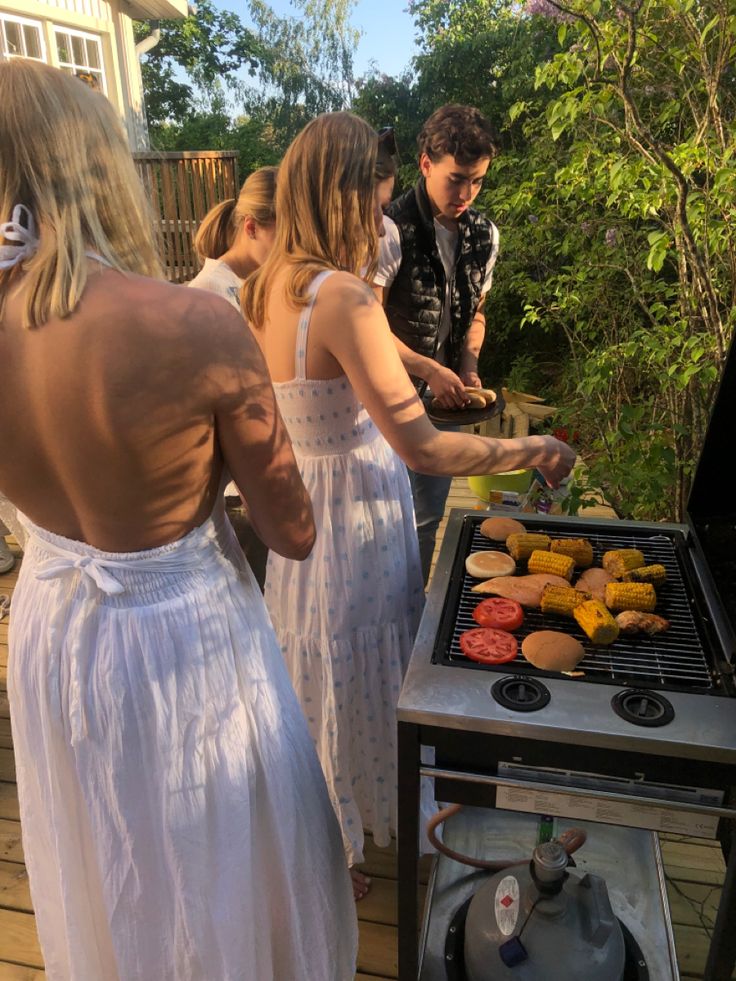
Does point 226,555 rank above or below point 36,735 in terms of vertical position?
above

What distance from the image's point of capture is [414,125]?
9797 millimetres

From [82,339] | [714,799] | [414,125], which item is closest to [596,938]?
[714,799]

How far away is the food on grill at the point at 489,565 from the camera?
162cm

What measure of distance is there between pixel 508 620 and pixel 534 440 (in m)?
0.54

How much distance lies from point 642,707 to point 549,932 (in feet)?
2.23

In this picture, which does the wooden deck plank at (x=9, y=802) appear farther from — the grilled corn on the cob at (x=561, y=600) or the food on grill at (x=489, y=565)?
the grilled corn on the cob at (x=561, y=600)

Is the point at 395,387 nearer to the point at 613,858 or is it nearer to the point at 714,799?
the point at 714,799

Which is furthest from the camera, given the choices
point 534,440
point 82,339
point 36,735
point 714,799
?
point 534,440

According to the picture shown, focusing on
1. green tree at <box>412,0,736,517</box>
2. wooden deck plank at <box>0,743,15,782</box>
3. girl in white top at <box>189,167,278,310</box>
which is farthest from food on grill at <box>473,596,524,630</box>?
wooden deck plank at <box>0,743,15,782</box>

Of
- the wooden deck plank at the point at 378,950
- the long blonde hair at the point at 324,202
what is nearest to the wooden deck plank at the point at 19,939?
the wooden deck plank at the point at 378,950

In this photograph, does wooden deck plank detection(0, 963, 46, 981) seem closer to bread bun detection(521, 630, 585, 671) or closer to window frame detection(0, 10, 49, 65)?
bread bun detection(521, 630, 585, 671)

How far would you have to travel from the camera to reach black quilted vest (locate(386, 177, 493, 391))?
2887 mm

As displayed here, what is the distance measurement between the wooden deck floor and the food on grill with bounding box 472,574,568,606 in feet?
3.66

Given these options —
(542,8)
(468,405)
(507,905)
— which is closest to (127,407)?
(507,905)
